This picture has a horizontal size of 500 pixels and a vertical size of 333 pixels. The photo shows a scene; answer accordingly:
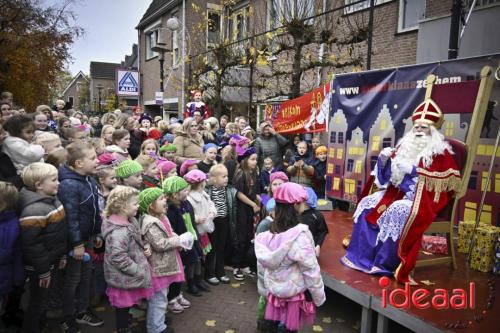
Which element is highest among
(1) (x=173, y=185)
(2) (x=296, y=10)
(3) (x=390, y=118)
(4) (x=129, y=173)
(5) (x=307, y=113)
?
(2) (x=296, y=10)

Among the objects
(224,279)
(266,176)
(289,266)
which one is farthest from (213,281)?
(289,266)

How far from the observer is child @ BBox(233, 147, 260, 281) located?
17.9ft

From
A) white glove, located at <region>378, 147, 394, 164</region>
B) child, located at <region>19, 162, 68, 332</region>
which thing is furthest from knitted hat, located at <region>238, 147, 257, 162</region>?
child, located at <region>19, 162, 68, 332</region>

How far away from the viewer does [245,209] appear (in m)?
5.54

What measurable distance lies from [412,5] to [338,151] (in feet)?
17.4

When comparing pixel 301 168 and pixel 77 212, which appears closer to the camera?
pixel 77 212

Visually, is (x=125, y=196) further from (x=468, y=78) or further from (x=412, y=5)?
(x=412, y=5)

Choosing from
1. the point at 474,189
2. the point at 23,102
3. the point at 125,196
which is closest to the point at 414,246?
the point at 474,189

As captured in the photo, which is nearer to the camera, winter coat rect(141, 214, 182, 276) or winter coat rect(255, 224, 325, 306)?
winter coat rect(255, 224, 325, 306)

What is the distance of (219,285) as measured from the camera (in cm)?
514

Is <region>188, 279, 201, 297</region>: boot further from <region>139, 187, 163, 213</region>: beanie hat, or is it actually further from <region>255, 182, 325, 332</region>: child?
<region>255, 182, 325, 332</region>: child

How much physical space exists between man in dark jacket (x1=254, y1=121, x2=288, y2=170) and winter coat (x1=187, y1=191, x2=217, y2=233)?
244 cm

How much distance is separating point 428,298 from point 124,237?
292 centimetres

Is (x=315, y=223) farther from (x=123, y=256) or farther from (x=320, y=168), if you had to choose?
(x=320, y=168)
